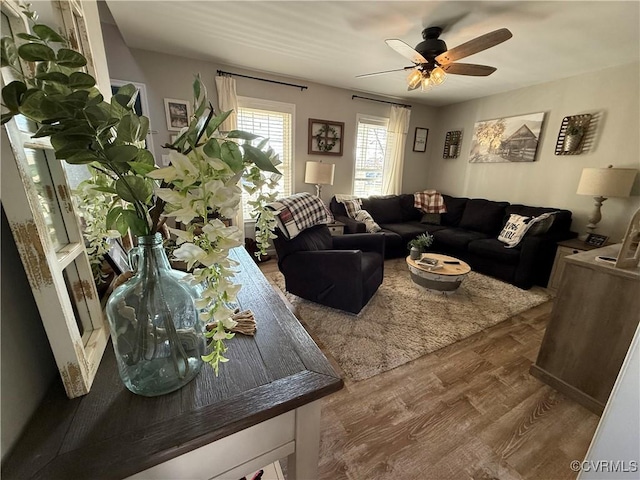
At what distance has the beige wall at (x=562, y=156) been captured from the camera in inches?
103

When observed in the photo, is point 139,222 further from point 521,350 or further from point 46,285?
point 521,350

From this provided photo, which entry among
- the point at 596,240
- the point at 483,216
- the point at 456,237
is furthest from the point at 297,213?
the point at 596,240

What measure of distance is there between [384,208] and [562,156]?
220 cm

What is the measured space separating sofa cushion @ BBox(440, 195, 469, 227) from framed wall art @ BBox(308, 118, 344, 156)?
192cm

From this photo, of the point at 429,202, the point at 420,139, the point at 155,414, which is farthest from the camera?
the point at 420,139

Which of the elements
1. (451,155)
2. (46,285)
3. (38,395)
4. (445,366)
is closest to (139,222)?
(46,285)

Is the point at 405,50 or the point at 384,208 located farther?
the point at 384,208

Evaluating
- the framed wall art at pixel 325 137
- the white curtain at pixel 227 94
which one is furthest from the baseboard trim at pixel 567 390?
the white curtain at pixel 227 94

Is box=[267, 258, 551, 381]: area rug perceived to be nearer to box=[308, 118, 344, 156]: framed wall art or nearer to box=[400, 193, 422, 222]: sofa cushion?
box=[400, 193, 422, 222]: sofa cushion

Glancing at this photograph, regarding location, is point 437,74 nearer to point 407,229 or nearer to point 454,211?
point 407,229

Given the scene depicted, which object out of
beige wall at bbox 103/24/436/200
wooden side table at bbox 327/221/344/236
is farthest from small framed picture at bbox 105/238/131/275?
wooden side table at bbox 327/221/344/236

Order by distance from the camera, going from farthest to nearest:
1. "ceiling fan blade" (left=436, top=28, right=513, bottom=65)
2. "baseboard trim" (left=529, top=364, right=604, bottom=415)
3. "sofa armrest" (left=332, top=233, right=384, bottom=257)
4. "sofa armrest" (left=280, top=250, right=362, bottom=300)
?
"sofa armrest" (left=332, top=233, right=384, bottom=257) < "sofa armrest" (left=280, top=250, right=362, bottom=300) < "ceiling fan blade" (left=436, top=28, right=513, bottom=65) < "baseboard trim" (left=529, top=364, right=604, bottom=415)

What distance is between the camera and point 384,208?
396 cm

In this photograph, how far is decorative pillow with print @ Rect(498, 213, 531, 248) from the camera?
2869mm
